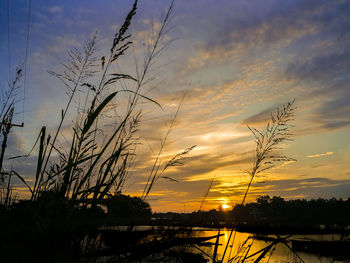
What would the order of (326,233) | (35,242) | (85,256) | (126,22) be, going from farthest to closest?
(326,233), (126,22), (85,256), (35,242)

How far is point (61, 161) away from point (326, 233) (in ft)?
215

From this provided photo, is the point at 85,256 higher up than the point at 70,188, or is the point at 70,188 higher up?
the point at 70,188

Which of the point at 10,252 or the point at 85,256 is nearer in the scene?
the point at 10,252

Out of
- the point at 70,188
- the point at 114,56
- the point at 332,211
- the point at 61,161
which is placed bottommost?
the point at 332,211

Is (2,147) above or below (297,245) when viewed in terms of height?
above

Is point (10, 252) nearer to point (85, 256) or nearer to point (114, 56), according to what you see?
point (85, 256)

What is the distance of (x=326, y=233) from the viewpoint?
2093 inches

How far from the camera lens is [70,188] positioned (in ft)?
5.71

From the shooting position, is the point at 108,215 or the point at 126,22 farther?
the point at 126,22

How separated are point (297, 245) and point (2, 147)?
47916 mm

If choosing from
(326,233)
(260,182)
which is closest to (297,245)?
(326,233)

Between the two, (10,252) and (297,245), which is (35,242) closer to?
(10,252)

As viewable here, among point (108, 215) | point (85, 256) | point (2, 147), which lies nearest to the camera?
point (85, 256)

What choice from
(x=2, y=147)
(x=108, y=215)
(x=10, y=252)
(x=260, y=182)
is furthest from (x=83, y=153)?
(x=260, y=182)
